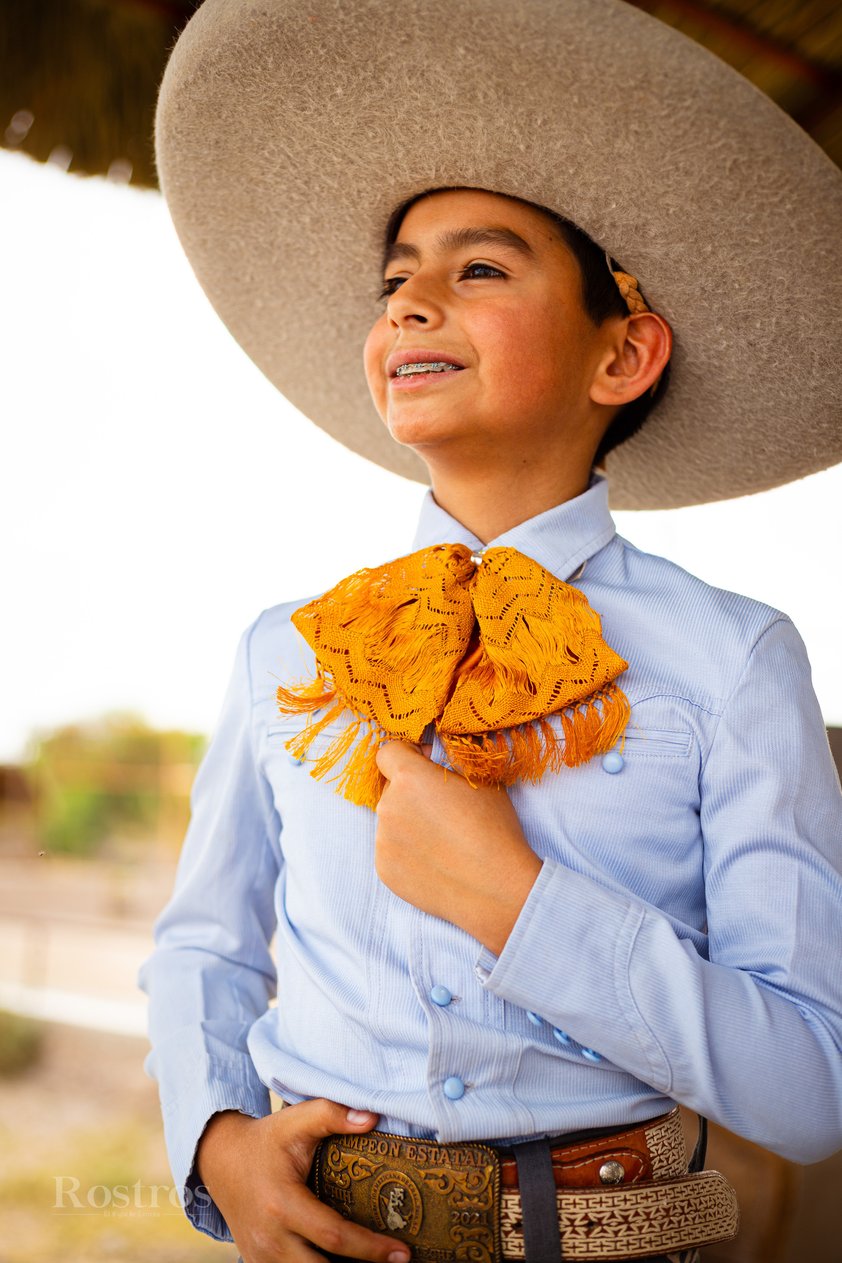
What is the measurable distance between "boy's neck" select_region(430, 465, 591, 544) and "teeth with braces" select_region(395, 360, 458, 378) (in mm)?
148

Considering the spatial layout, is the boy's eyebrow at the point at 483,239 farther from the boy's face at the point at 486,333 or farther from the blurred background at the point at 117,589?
the blurred background at the point at 117,589

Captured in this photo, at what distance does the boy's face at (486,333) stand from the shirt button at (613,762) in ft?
1.32

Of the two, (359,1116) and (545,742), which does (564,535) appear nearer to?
(545,742)

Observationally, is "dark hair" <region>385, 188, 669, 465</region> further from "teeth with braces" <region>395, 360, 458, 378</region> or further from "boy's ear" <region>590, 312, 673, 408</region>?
"teeth with braces" <region>395, 360, 458, 378</region>

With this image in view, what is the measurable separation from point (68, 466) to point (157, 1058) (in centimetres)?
1232

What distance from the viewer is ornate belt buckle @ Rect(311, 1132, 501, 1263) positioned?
3.30 feet

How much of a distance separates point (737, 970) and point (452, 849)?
305 millimetres

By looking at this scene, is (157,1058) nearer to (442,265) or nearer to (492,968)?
(492,968)

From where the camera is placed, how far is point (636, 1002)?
1.00 m

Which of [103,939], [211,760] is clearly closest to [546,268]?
[211,760]

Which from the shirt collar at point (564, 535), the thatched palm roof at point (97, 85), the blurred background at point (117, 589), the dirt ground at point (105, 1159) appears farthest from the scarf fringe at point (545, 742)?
the blurred background at point (117, 589)

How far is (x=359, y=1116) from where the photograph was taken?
1084 millimetres

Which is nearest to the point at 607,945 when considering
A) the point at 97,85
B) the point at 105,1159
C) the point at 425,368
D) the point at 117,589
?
the point at 425,368

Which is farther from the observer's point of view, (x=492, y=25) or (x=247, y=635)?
(x=247, y=635)
